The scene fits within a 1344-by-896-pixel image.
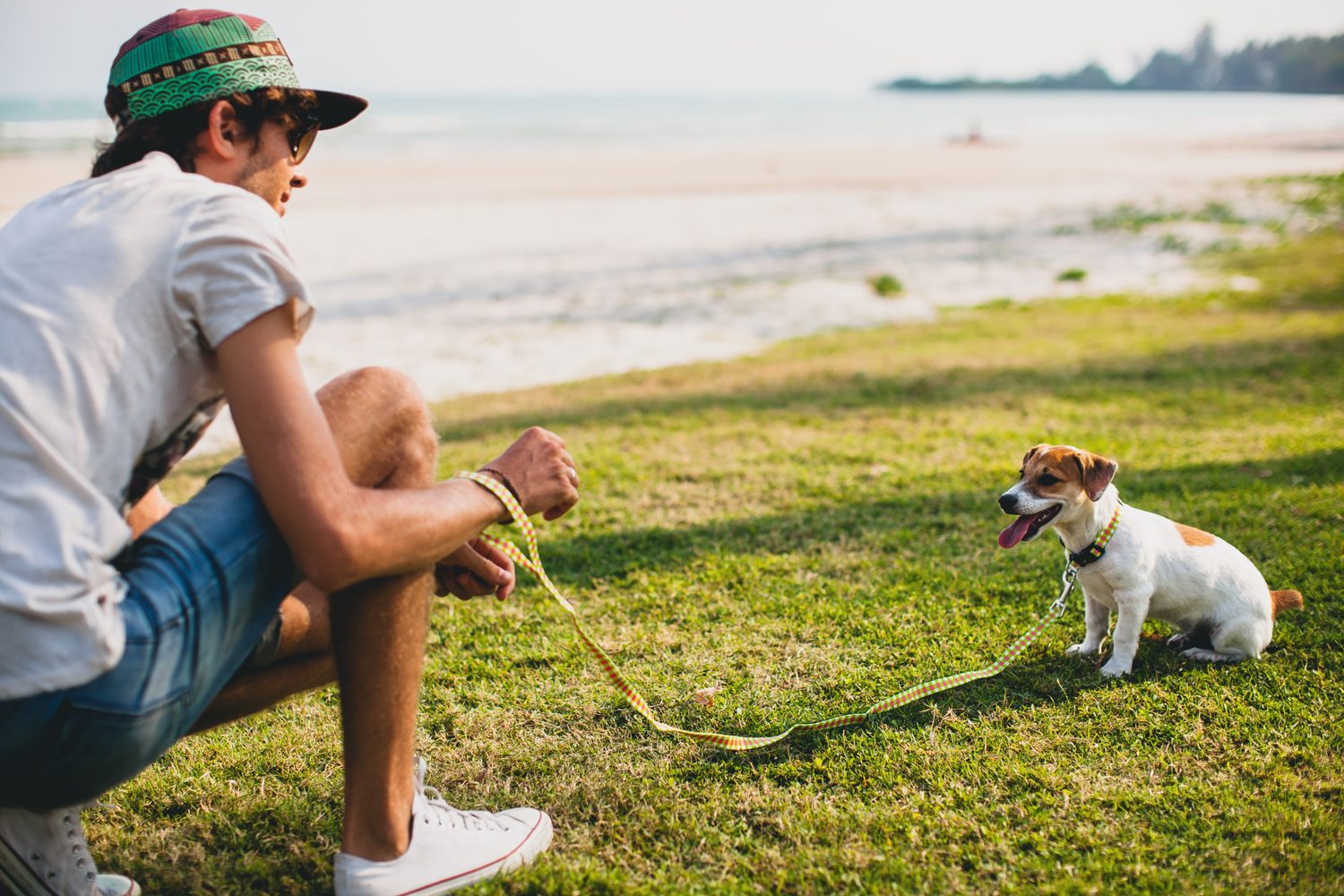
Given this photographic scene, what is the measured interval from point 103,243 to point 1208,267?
13717mm

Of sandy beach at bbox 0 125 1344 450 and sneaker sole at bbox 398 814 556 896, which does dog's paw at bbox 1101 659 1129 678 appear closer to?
sneaker sole at bbox 398 814 556 896

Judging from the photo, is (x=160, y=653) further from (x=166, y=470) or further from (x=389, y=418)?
(x=389, y=418)

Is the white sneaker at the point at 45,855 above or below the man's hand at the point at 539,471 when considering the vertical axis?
below

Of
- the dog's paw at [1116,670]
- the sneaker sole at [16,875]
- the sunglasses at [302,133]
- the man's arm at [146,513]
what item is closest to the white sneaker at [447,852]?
the sneaker sole at [16,875]

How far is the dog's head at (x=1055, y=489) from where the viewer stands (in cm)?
335

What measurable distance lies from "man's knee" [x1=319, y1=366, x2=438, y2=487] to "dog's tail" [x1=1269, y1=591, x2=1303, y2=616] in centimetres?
291

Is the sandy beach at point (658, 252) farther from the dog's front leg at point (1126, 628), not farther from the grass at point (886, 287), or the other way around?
the dog's front leg at point (1126, 628)

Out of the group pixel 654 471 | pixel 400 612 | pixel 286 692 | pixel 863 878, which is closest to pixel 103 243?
pixel 400 612

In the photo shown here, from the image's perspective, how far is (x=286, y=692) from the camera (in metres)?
2.60

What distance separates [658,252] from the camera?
14812 millimetres

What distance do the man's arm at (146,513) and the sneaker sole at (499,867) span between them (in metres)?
1.09

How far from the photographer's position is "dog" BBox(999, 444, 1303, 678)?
334 cm


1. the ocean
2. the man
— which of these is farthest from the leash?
the ocean

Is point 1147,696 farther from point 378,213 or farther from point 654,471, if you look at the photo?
point 378,213
